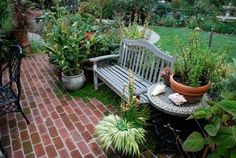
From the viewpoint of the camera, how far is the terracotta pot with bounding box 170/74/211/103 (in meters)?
2.44

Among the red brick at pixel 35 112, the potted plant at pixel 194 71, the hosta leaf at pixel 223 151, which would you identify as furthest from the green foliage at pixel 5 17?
the hosta leaf at pixel 223 151

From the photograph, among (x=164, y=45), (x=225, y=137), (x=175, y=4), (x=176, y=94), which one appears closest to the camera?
(x=225, y=137)

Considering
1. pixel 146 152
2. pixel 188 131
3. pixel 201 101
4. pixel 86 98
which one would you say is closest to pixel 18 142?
pixel 86 98

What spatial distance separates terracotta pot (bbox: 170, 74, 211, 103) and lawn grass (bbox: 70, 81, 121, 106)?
52.9 inches

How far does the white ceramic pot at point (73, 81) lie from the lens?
12.6 feet

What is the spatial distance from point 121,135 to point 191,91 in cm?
90

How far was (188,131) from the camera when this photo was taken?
8.55 feet

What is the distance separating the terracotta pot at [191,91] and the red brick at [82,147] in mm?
1302

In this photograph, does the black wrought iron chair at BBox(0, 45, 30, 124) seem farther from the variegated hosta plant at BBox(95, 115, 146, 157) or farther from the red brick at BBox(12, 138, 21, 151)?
the variegated hosta plant at BBox(95, 115, 146, 157)

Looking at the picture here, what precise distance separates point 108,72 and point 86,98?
584mm

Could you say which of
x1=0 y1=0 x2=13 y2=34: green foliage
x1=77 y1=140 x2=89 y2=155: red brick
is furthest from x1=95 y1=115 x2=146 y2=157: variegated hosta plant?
x1=0 y1=0 x2=13 y2=34: green foliage

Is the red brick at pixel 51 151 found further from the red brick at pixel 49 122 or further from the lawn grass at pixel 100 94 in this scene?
the lawn grass at pixel 100 94

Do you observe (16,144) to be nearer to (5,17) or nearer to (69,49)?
(69,49)

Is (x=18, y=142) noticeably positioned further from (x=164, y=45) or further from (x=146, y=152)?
(x=164, y=45)
